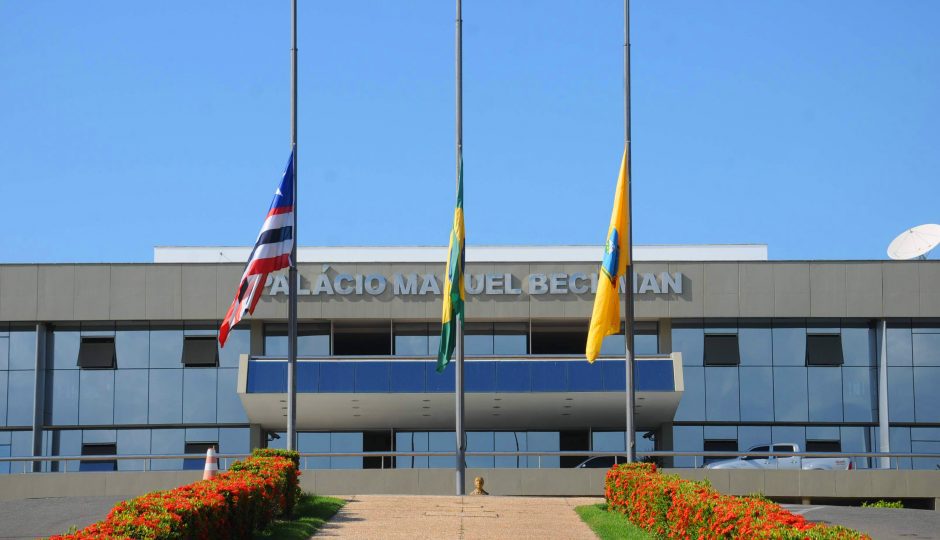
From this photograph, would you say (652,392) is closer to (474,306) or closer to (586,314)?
(586,314)

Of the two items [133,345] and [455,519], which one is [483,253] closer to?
[133,345]

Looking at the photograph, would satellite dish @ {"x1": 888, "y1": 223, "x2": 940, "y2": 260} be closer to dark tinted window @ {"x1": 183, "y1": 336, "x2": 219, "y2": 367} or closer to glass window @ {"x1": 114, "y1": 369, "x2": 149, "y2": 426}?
dark tinted window @ {"x1": 183, "y1": 336, "x2": 219, "y2": 367}

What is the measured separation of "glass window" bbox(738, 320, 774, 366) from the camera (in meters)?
45.1

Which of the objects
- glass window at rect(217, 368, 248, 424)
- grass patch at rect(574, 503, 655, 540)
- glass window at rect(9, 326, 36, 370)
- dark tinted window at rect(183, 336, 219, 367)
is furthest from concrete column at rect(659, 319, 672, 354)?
glass window at rect(9, 326, 36, 370)

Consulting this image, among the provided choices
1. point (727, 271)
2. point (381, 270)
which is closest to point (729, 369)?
point (727, 271)

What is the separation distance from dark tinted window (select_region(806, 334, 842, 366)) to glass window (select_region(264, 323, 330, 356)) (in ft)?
53.8

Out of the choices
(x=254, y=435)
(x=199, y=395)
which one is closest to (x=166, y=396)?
(x=199, y=395)

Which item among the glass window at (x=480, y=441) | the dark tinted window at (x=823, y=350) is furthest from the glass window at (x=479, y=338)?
the dark tinted window at (x=823, y=350)

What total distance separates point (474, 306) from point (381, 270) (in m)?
3.33

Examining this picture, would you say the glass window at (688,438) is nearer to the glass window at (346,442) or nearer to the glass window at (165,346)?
the glass window at (346,442)

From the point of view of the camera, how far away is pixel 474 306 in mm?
44312

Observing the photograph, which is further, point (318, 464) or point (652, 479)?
point (318, 464)

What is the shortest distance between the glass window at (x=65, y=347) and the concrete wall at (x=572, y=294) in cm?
102

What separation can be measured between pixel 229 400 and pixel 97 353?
15.6ft
